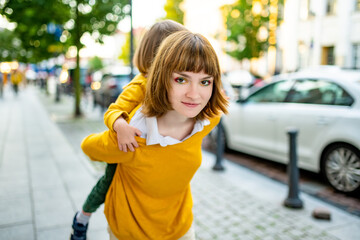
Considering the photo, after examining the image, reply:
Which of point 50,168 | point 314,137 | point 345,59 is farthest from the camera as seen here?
point 345,59

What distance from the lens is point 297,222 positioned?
380cm

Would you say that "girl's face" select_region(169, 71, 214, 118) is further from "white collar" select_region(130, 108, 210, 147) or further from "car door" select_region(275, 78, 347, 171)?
"car door" select_region(275, 78, 347, 171)

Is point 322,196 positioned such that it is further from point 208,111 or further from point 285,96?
point 208,111

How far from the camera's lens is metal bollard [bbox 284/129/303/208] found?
4203 mm

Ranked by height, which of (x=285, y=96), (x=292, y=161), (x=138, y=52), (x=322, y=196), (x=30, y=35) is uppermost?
(x=30, y=35)

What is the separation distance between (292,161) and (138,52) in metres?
2.84

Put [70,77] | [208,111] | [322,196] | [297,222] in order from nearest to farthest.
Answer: [208,111] < [297,222] < [322,196] < [70,77]

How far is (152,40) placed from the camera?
6.78ft

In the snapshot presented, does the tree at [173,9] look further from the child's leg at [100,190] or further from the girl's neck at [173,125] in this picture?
the girl's neck at [173,125]

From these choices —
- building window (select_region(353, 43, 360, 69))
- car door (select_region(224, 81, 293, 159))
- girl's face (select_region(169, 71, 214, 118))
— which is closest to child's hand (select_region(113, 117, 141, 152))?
girl's face (select_region(169, 71, 214, 118))

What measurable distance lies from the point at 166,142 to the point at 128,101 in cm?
37

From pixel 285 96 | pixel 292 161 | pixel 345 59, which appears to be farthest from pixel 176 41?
pixel 345 59

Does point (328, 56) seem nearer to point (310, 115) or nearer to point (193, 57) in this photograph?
point (310, 115)

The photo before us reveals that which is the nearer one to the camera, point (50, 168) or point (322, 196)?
point (322, 196)
